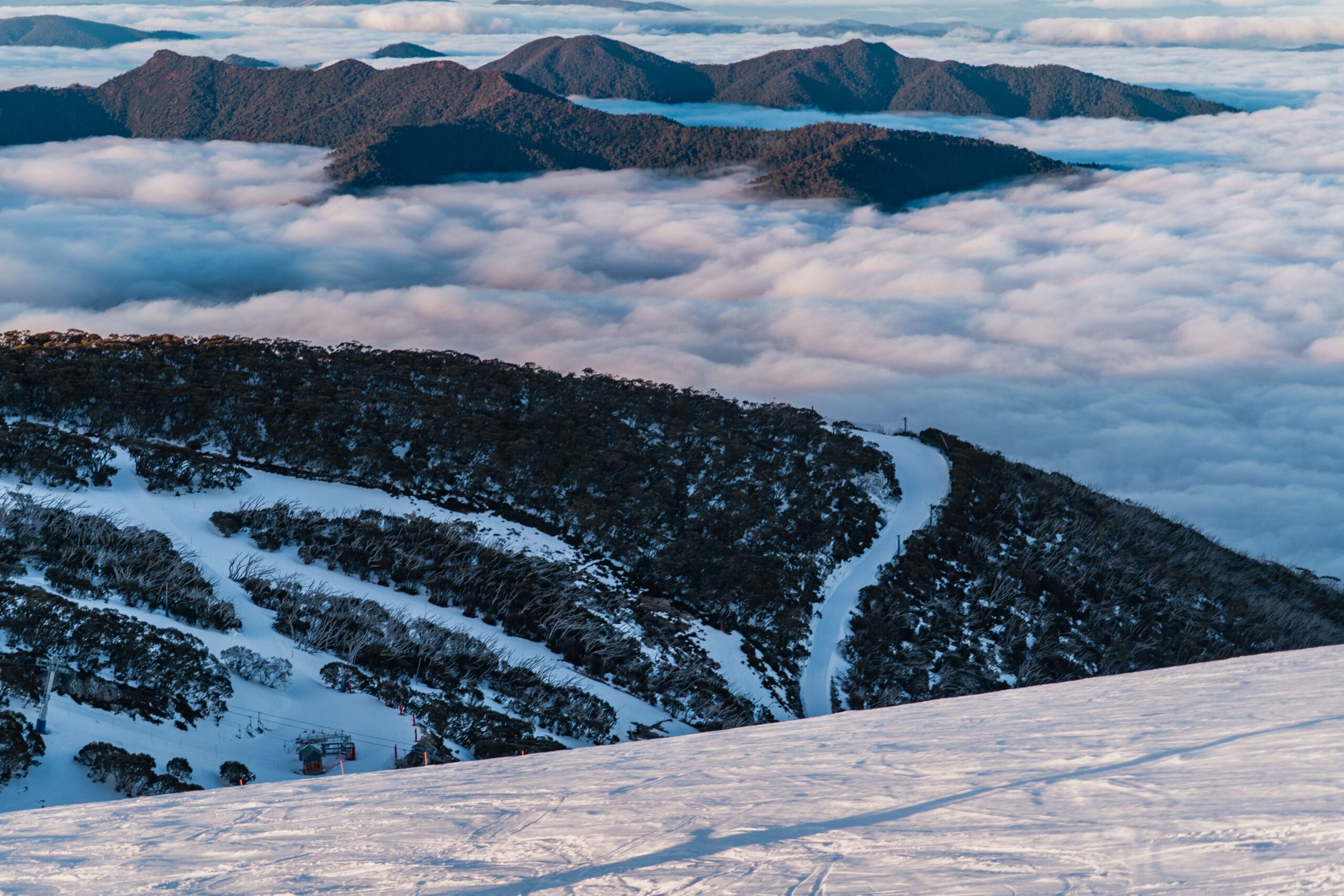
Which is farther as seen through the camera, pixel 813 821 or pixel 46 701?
pixel 46 701

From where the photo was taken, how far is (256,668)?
19.4 m

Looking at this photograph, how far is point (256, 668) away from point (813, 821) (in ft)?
46.5

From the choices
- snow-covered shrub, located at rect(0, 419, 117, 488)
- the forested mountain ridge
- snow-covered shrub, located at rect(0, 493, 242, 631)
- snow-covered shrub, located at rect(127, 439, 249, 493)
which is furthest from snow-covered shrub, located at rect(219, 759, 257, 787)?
snow-covered shrub, located at rect(127, 439, 249, 493)

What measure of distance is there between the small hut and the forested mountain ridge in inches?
24.4

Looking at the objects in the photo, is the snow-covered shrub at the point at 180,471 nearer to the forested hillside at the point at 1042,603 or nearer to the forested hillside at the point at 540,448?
the forested hillside at the point at 540,448

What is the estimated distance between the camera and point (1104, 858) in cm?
716

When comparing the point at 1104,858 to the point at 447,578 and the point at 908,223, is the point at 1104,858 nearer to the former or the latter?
the point at 447,578

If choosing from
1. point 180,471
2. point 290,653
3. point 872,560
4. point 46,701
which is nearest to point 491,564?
point 290,653

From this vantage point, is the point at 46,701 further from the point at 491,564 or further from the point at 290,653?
the point at 491,564

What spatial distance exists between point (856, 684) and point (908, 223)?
579ft

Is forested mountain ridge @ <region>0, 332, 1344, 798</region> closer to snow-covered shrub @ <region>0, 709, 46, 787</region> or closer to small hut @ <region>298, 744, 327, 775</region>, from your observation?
snow-covered shrub @ <region>0, 709, 46, 787</region>

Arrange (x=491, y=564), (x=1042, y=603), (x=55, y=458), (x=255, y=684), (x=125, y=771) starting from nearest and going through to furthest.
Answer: (x=125, y=771) → (x=255, y=684) → (x=55, y=458) → (x=491, y=564) → (x=1042, y=603)

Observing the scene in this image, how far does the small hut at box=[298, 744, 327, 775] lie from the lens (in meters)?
16.8

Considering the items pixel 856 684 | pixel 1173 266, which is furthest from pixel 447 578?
pixel 1173 266
